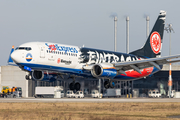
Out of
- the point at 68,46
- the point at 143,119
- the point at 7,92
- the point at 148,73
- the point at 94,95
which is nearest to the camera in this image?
the point at 143,119

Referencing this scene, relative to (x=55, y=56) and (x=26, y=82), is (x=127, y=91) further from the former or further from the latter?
(x=55, y=56)

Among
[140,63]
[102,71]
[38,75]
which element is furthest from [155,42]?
[38,75]

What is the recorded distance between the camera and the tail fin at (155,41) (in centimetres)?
7019

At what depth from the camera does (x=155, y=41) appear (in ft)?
236

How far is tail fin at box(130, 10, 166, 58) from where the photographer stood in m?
70.2

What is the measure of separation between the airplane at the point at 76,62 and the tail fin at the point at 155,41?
9.93 ft

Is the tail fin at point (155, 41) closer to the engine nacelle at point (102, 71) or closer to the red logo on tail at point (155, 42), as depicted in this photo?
the red logo on tail at point (155, 42)

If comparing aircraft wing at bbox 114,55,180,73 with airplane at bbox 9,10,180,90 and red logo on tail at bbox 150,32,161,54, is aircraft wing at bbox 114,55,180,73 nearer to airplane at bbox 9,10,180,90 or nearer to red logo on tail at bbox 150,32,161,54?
airplane at bbox 9,10,180,90

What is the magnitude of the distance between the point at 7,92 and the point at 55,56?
186 feet

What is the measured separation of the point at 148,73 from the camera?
67.5 m

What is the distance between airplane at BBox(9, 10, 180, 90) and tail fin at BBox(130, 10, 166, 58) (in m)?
3.03

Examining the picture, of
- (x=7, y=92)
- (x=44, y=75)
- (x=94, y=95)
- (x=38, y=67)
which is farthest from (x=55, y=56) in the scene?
(x=7, y=92)

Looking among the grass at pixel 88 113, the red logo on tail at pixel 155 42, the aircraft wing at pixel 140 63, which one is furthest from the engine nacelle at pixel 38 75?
the red logo on tail at pixel 155 42

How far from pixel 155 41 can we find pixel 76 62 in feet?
77.9
